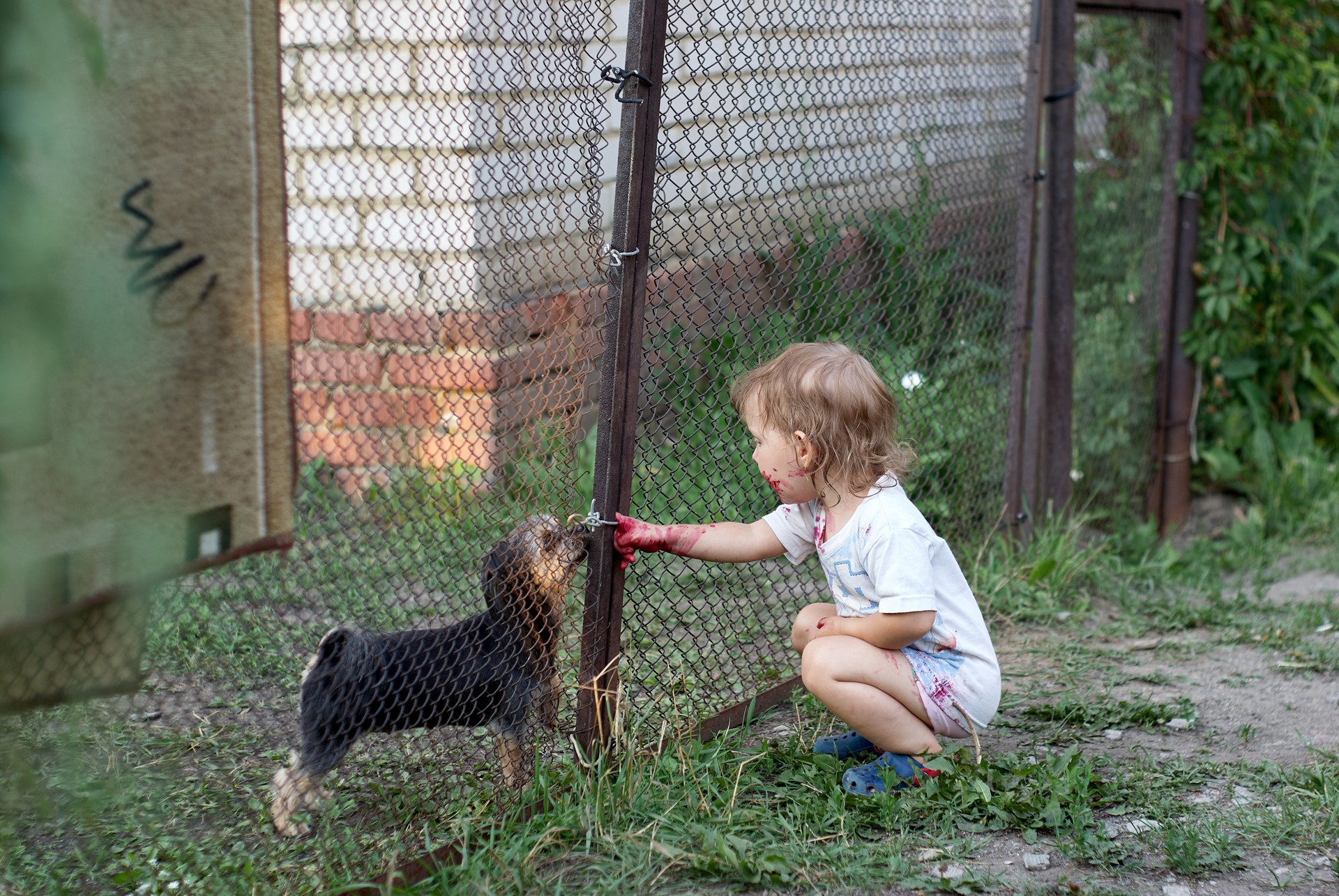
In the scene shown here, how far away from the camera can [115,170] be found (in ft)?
4.03

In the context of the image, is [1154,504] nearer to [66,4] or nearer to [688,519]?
[688,519]

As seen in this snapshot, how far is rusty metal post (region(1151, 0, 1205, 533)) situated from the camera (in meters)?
4.80

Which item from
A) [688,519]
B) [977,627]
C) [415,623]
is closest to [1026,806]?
[977,627]

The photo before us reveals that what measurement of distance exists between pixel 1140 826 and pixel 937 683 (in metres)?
0.50

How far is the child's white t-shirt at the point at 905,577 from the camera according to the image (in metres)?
2.42

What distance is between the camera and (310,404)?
12.7 feet

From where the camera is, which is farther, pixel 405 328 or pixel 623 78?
pixel 405 328

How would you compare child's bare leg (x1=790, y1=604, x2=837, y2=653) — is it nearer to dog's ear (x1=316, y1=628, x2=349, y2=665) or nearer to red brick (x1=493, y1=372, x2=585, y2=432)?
red brick (x1=493, y1=372, x2=585, y2=432)

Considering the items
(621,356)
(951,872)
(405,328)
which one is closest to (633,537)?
(621,356)

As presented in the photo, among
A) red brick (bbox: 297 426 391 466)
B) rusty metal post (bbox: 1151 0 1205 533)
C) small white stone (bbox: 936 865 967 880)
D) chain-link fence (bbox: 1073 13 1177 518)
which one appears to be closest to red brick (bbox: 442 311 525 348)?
red brick (bbox: 297 426 391 466)

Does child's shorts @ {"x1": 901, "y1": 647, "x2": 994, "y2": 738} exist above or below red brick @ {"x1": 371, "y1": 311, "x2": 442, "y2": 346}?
below

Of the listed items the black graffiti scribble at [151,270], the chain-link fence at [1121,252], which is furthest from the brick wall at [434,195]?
the black graffiti scribble at [151,270]

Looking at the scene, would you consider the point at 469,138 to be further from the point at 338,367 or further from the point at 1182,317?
the point at 1182,317

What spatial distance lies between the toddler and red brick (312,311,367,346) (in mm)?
1772
